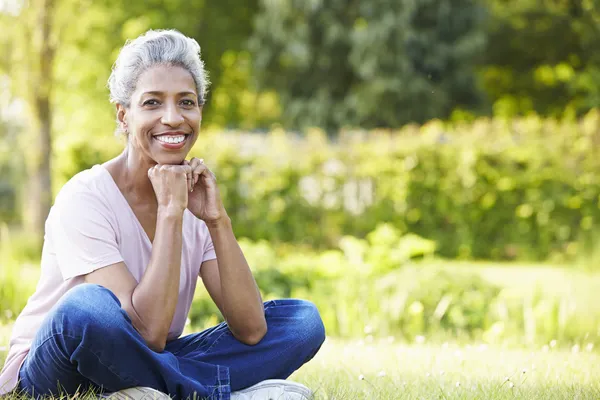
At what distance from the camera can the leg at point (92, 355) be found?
269 centimetres

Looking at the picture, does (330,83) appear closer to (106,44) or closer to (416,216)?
(106,44)

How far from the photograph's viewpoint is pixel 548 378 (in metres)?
3.71

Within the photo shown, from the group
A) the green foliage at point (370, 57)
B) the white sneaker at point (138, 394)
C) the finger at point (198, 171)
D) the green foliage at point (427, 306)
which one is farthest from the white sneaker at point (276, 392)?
the green foliage at point (370, 57)

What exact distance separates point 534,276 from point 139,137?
6.99 metres

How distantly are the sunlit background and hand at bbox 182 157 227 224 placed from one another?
0.94m

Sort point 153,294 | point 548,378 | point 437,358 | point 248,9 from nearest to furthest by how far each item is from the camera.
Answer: point 153,294 → point 548,378 → point 437,358 → point 248,9

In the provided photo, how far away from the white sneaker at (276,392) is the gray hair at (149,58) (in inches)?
50.6

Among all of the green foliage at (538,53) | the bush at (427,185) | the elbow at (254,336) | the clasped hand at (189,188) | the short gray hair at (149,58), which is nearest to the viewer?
the clasped hand at (189,188)

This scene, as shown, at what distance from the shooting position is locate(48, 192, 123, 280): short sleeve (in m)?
2.95

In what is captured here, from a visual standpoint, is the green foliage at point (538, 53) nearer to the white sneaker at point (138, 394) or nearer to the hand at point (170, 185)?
the hand at point (170, 185)

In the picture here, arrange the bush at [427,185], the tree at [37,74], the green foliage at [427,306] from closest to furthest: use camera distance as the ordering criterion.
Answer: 1. the green foliage at [427,306]
2. the tree at [37,74]
3. the bush at [427,185]

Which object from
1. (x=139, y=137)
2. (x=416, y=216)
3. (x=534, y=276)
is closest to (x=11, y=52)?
(x=416, y=216)

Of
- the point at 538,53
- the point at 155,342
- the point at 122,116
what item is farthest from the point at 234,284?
the point at 538,53

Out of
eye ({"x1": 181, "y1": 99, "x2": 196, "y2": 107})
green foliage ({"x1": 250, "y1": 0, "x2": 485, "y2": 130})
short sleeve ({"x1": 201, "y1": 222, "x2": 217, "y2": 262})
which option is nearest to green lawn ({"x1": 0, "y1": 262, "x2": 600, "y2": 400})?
short sleeve ({"x1": 201, "y1": 222, "x2": 217, "y2": 262})
